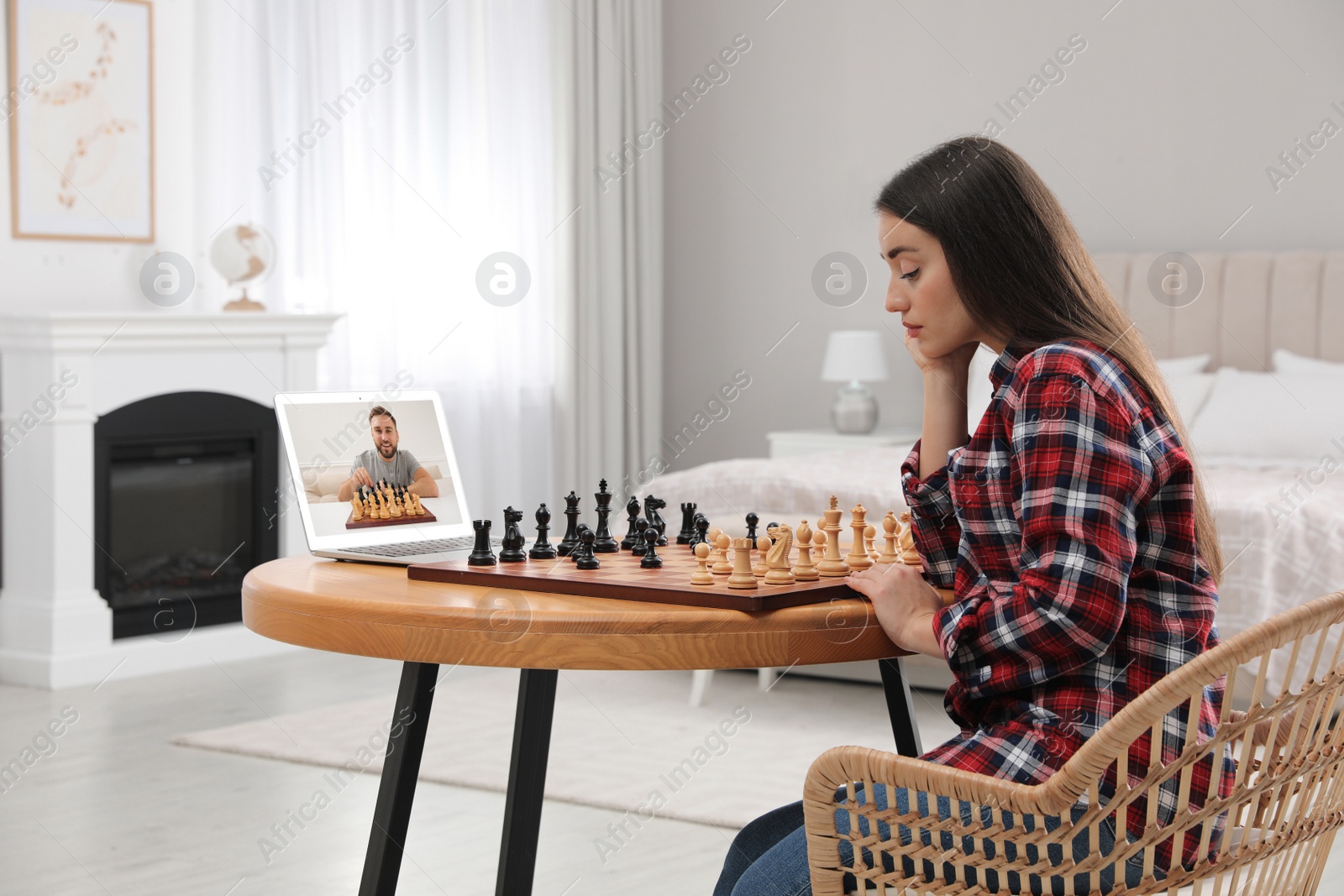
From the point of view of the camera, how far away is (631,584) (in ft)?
4.81

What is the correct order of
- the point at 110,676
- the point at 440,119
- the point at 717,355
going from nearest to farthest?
the point at 110,676 < the point at 440,119 < the point at 717,355

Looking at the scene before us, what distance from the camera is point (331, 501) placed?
1.79m

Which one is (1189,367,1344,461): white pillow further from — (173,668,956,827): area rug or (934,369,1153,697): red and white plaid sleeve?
(934,369,1153,697): red and white plaid sleeve

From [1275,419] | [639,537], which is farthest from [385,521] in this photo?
[1275,419]

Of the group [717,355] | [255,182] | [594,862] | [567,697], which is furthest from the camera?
[717,355]

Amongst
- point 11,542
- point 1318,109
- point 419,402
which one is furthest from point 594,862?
point 1318,109

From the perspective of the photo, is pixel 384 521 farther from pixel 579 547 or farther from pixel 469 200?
pixel 469 200

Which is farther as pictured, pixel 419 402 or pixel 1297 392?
pixel 1297 392

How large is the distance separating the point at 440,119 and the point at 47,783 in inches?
135

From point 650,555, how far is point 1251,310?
4.45 m

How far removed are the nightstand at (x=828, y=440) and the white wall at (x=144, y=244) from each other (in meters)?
2.48

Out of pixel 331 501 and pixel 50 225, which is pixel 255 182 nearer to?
pixel 50 225

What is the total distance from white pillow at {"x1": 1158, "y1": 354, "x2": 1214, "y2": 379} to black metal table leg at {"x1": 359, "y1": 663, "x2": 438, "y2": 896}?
428 centimetres

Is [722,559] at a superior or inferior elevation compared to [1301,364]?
inferior
